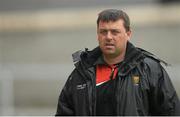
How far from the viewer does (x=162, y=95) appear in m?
3.37

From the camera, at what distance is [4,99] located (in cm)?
875

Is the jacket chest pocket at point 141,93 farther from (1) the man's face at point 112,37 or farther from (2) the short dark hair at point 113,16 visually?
(2) the short dark hair at point 113,16

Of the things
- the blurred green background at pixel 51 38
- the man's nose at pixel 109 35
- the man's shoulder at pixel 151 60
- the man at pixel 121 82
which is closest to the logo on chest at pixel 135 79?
the man at pixel 121 82

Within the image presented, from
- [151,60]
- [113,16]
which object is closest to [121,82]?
[151,60]

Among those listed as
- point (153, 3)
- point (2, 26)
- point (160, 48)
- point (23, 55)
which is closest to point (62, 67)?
point (160, 48)

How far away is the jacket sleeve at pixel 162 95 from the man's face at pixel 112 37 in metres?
0.24

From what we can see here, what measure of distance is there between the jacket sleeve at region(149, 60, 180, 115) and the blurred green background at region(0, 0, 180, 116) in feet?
17.7

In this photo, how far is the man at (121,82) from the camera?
3.31m

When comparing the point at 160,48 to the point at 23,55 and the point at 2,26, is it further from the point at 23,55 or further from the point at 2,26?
the point at 2,26

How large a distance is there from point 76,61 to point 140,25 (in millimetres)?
10421

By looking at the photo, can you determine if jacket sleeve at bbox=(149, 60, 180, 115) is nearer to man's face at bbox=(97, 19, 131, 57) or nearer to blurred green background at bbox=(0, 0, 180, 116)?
man's face at bbox=(97, 19, 131, 57)

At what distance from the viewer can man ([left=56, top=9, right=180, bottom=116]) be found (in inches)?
130

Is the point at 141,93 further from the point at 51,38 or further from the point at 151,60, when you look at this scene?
the point at 51,38

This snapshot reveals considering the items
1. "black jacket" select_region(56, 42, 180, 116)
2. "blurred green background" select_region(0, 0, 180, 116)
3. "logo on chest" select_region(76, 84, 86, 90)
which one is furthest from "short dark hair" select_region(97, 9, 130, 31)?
"blurred green background" select_region(0, 0, 180, 116)
